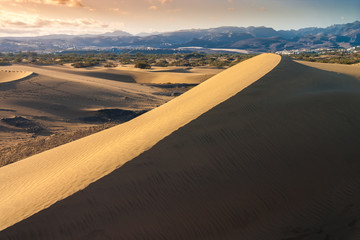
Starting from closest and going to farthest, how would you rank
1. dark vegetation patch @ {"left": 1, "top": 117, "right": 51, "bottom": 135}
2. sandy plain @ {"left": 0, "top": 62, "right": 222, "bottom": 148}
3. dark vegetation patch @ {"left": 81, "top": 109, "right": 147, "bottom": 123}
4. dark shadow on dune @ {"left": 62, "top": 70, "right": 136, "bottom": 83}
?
dark vegetation patch @ {"left": 1, "top": 117, "right": 51, "bottom": 135}
sandy plain @ {"left": 0, "top": 62, "right": 222, "bottom": 148}
dark vegetation patch @ {"left": 81, "top": 109, "right": 147, "bottom": 123}
dark shadow on dune @ {"left": 62, "top": 70, "right": 136, "bottom": 83}

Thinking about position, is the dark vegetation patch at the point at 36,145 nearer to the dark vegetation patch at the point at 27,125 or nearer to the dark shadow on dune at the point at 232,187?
the dark vegetation patch at the point at 27,125

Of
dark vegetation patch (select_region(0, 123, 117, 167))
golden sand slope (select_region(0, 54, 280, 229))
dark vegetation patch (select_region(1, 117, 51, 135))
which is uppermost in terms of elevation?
golden sand slope (select_region(0, 54, 280, 229))

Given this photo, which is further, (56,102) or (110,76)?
(110,76)

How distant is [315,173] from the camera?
5770 mm

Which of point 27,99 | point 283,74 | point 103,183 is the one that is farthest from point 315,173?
point 27,99

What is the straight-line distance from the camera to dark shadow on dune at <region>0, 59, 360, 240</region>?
14.5 feet

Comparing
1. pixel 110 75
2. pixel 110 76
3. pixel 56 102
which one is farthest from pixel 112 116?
pixel 110 75

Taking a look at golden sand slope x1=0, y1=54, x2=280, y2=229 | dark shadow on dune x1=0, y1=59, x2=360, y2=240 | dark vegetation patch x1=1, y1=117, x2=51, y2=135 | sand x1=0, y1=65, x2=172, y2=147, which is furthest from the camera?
sand x1=0, y1=65, x2=172, y2=147

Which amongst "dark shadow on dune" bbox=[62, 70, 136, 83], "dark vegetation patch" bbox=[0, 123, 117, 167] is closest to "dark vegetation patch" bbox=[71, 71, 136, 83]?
"dark shadow on dune" bbox=[62, 70, 136, 83]

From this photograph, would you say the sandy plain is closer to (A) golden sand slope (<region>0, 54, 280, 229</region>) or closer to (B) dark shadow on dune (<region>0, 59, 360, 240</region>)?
(A) golden sand slope (<region>0, 54, 280, 229</region>)

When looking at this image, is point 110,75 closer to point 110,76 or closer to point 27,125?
point 110,76

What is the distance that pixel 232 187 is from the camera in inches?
204

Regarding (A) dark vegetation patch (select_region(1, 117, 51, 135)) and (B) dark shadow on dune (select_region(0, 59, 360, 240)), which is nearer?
(B) dark shadow on dune (select_region(0, 59, 360, 240))

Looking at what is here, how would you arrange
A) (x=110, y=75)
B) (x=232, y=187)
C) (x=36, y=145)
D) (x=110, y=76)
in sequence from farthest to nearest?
(x=110, y=75) < (x=110, y=76) < (x=36, y=145) < (x=232, y=187)
